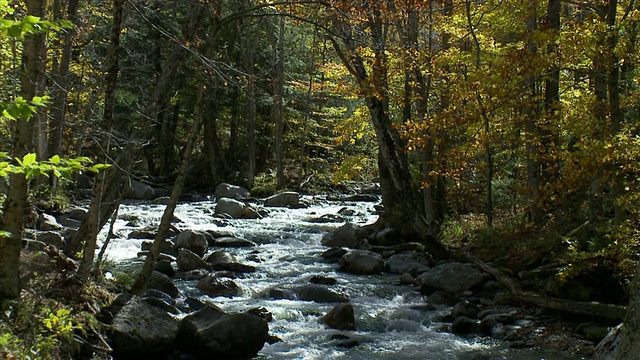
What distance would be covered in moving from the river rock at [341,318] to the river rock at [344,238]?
21.4 ft

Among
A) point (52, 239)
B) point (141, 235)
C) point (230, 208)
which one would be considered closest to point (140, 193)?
point (230, 208)

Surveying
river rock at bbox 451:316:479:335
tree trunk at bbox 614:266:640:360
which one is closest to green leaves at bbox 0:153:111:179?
tree trunk at bbox 614:266:640:360

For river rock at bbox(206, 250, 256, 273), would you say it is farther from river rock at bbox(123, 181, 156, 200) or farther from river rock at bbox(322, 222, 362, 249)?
river rock at bbox(123, 181, 156, 200)

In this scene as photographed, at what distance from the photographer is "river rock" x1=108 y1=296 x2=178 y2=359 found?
690 cm

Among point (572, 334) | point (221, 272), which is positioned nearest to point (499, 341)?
point (572, 334)

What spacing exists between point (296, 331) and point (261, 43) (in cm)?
2211

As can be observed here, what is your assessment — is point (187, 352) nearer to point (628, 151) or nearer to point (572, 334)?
point (572, 334)

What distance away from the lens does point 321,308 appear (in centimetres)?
981

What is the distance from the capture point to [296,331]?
8711 millimetres

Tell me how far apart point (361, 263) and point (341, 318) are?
3930 mm

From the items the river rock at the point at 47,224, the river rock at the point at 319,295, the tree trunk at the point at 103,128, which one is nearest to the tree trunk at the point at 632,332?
the tree trunk at the point at 103,128

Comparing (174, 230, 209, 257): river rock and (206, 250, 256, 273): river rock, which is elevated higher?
(174, 230, 209, 257): river rock

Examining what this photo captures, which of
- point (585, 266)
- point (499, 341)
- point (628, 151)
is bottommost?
point (499, 341)

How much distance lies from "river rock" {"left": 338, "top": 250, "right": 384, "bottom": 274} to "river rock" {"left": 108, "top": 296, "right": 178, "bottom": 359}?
5.80 meters
